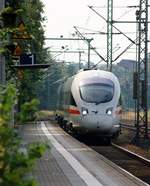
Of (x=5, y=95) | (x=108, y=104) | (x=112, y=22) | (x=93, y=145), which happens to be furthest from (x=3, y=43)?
(x=112, y=22)

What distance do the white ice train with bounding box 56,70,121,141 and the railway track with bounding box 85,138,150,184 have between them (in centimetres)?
95

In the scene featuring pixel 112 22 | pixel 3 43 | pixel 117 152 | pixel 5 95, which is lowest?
pixel 117 152

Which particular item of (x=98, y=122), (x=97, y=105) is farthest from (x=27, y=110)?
(x=97, y=105)

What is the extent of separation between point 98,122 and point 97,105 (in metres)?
0.74

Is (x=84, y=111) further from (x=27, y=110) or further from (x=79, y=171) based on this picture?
(x=27, y=110)

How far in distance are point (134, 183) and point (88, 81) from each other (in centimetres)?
1497

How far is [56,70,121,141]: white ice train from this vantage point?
91.7 feet

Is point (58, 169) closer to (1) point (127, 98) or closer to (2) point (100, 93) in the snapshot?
(2) point (100, 93)

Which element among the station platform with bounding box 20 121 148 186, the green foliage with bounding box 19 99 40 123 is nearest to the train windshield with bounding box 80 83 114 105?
the station platform with bounding box 20 121 148 186

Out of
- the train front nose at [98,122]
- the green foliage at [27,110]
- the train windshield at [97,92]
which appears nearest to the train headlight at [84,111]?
the train front nose at [98,122]

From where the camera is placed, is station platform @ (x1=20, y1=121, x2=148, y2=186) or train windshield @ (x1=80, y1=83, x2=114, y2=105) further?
train windshield @ (x1=80, y1=83, x2=114, y2=105)

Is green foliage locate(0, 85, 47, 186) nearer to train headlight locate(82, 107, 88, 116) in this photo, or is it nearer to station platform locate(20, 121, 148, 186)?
station platform locate(20, 121, 148, 186)

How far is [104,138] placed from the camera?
1251 inches

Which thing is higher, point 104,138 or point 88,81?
point 88,81
